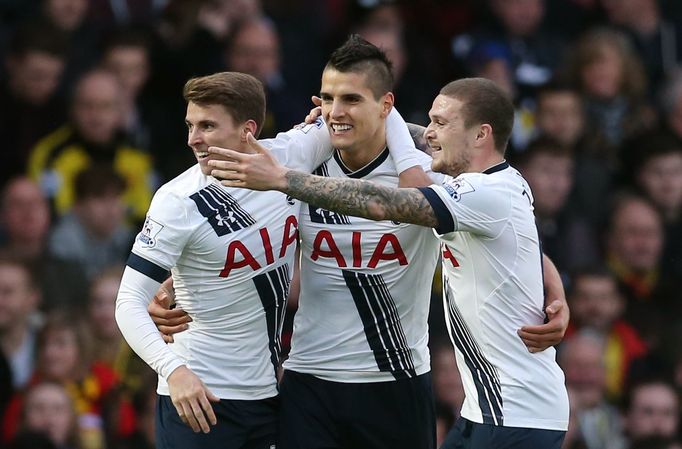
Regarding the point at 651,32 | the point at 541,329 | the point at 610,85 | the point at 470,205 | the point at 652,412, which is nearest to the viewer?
the point at 470,205

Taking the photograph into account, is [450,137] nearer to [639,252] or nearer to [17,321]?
[17,321]

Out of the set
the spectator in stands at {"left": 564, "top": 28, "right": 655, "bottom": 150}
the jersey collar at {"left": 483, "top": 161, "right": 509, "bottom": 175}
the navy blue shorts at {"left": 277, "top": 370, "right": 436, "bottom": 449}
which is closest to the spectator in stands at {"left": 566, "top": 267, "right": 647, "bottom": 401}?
the spectator in stands at {"left": 564, "top": 28, "right": 655, "bottom": 150}

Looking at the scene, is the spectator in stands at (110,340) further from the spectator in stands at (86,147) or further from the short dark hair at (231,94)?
the short dark hair at (231,94)

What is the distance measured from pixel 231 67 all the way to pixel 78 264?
1.99 m

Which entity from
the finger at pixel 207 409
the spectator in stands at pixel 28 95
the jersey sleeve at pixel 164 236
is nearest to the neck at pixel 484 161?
the jersey sleeve at pixel 164 236

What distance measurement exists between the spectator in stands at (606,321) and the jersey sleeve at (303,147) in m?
4.69

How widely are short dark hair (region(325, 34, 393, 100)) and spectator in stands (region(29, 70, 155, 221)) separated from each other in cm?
358

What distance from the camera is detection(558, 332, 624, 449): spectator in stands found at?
36.6ft

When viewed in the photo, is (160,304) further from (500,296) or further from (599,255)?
(599,255)

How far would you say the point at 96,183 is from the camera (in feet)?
33.6

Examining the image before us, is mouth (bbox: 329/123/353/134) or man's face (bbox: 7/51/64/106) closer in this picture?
mouth (bbox: 329/123/353/134)

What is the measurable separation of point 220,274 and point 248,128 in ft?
2.27

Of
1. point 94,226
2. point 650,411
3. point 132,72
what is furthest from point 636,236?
point 94,226

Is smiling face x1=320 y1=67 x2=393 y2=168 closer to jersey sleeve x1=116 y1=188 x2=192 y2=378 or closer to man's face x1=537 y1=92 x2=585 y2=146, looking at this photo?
jersey sleeve x1=116 y1=188 x2=192 y2=378
